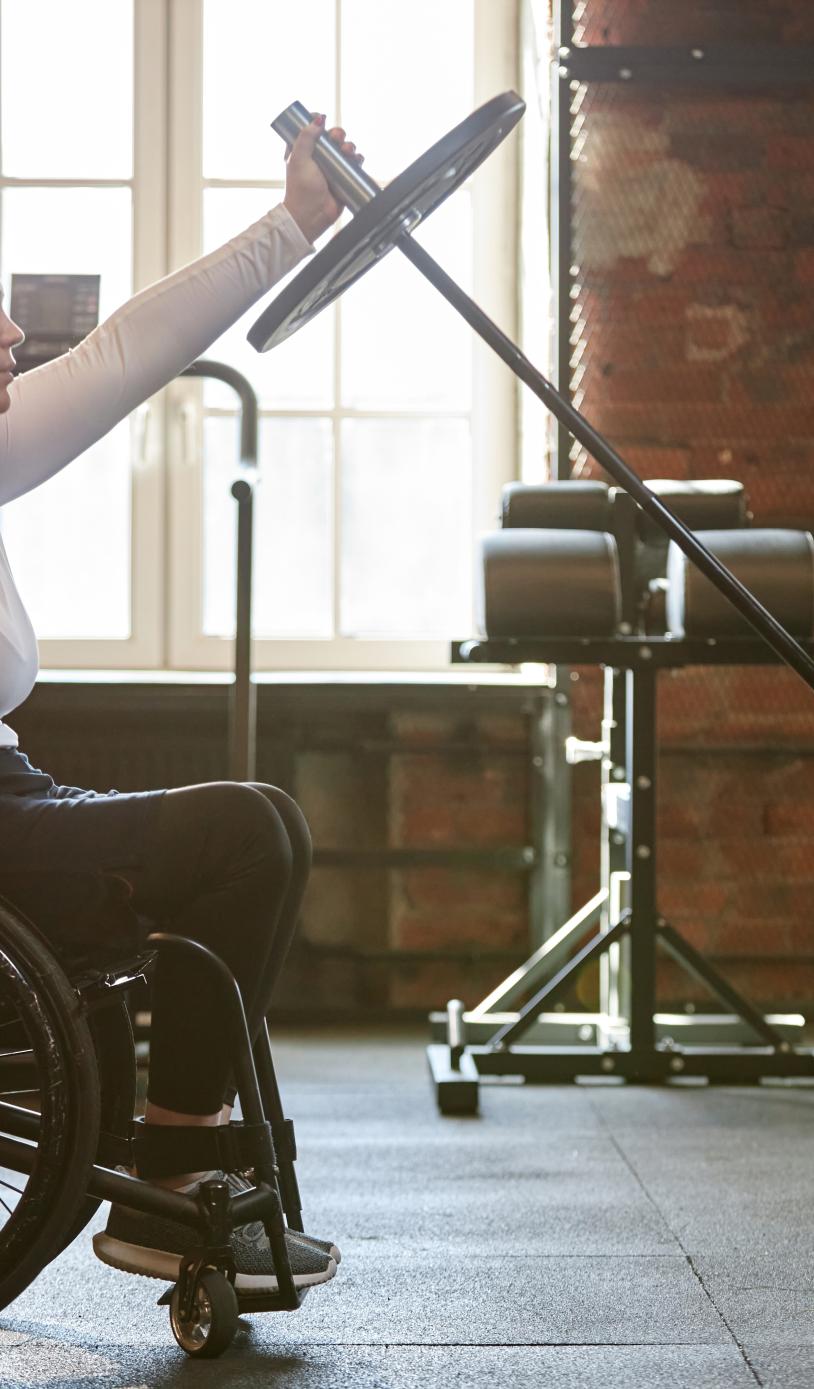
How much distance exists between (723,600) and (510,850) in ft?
3.08

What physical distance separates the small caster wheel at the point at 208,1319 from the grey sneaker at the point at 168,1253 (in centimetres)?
3

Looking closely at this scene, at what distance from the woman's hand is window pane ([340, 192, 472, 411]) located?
1902 millimetres

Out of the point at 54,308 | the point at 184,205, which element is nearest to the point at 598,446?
the point at 54,308

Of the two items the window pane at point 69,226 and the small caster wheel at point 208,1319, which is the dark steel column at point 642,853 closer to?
the small caster wheel at point 208,1319

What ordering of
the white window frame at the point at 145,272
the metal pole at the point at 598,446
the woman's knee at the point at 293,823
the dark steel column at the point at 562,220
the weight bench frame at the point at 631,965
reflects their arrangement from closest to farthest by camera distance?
the metal pole at the point at 598,446 → the woman's knee at the point at 293,823 → the weight bench frame at the point at 631,965 → the dark steel column at the point at 562,220 → the white window frame at the point at 145,272

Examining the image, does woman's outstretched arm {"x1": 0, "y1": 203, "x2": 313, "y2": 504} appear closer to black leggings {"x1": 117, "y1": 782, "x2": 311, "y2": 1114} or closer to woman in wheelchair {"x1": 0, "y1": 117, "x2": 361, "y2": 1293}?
woman in wheelchair {"x1": 0, "y1": 117, "x2": 361, "y2": 1293}

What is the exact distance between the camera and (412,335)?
3303 mm

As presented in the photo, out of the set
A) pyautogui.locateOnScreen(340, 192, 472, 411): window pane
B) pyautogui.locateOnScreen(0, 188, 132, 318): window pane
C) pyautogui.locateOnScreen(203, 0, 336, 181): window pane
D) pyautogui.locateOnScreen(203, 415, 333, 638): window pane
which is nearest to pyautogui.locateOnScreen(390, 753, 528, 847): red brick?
pyautogui.locateOnScreen(203, 415, 333, 638): window pane

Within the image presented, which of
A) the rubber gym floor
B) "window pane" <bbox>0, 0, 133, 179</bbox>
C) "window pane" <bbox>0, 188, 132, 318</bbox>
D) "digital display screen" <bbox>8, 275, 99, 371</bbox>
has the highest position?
"window pane" <bbox>0, 0, 133, 179</bbox>

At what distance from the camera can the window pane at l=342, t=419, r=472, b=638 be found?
3.27 m

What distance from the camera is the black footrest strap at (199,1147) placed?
4.33 feet

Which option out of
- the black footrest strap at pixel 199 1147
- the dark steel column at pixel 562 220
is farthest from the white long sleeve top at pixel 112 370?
the dark steel column at pixel 562 220

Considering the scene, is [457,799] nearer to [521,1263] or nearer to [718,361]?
[718,361]

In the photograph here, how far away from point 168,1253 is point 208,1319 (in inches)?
2.6
